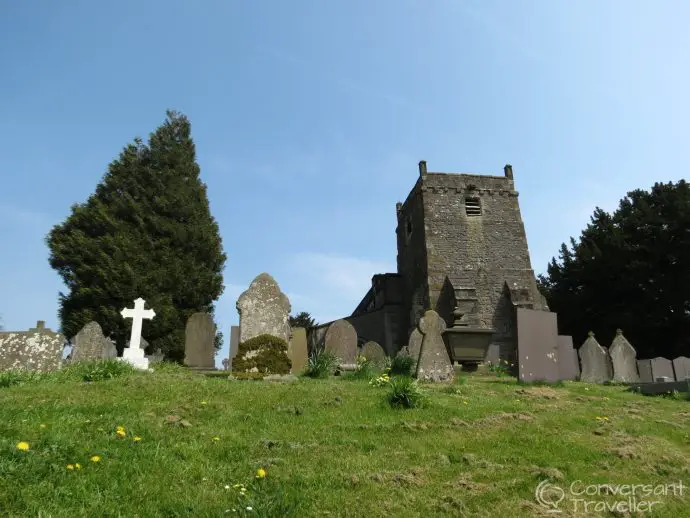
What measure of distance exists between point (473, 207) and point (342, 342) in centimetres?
1645

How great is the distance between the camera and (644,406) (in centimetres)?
841

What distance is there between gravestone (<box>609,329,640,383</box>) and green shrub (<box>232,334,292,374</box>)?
1028 centimetres

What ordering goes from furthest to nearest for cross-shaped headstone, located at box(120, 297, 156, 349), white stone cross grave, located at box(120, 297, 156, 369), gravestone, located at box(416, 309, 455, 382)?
1. cross-shaped headstone, located at box(120, 297, 156, 349)
2. white stone cross grave, located at box(120, 297, 156, 369)
3. gravestone, located at box(416, 309, 455, 382)

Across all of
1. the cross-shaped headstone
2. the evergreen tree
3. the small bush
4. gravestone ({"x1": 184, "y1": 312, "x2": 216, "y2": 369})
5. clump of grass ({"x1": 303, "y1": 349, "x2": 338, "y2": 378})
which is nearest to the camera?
the small bush

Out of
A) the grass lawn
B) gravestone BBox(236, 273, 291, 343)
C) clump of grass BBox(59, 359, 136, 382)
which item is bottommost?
the grass lawn

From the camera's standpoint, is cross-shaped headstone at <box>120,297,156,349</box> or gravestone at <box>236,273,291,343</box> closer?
gravestone at <box>236,273,291,343</box>

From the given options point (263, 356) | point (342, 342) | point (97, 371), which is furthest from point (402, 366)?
point (97, 371)

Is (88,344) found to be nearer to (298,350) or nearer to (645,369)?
(298,350)

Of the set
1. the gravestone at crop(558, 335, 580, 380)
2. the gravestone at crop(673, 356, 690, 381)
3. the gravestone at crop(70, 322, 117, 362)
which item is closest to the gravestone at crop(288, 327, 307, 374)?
the gravestone at crop(70, 322, 117, 362)

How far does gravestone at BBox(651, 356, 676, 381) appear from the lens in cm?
1558

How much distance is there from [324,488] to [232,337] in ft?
47.1

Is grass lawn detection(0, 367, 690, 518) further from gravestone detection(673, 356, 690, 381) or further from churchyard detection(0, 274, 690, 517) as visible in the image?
gravestone detection(673, 356, 690, 381)

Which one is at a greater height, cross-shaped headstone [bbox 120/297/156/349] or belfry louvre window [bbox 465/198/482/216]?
belfry louvre window [bbox 465/198/482/216]

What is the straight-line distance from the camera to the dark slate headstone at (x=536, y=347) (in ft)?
36.8
